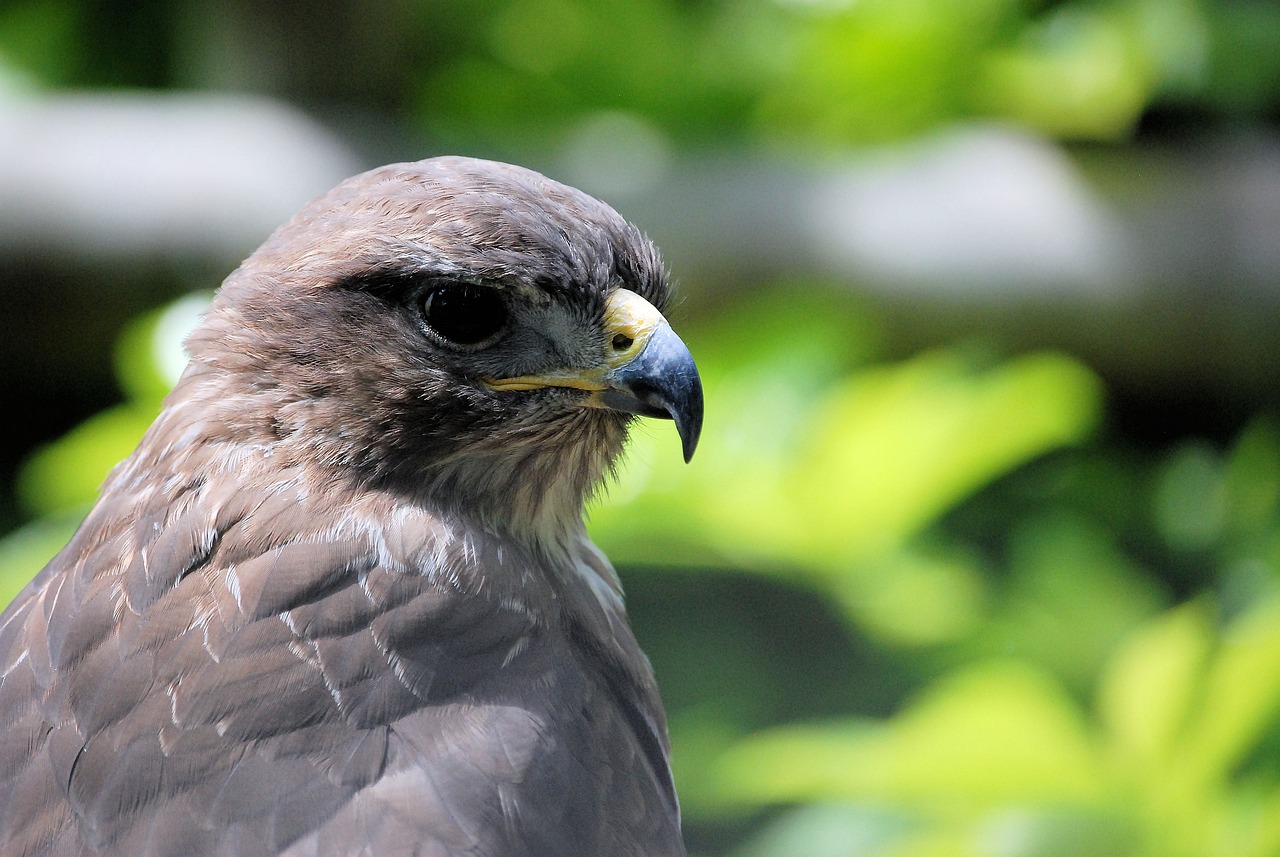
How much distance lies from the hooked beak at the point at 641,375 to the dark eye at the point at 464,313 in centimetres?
6

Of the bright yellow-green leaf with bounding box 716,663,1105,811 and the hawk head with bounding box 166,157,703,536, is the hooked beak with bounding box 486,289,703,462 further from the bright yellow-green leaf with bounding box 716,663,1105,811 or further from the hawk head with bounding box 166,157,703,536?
the bright yellow-green leaf with bounding box 716,663,1105,811

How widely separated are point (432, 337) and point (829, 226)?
2.71 meters

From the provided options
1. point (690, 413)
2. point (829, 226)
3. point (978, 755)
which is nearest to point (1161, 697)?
point (978, 755)

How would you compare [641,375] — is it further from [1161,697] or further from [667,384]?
[1161,697]

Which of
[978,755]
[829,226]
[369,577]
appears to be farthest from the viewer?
[829,226]

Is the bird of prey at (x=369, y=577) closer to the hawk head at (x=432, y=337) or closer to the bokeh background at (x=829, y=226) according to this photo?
the hawk head at (x=432, y=337)

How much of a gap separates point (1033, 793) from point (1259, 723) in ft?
1.51

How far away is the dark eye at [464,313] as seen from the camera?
146 centimetres

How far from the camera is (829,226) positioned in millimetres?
4012

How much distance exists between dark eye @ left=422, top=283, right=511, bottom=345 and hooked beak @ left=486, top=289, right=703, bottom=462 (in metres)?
0.06

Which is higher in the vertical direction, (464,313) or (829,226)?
(464,313)

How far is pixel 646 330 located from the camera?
4.96 feet

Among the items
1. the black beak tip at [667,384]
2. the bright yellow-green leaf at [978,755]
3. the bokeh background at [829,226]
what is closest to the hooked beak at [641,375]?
the black beak tip at [667,384]

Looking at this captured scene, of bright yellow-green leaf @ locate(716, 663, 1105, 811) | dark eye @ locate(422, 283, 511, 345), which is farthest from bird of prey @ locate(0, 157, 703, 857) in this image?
bright yellow-green leaf @ locate(716, 663, 1105, 811)
